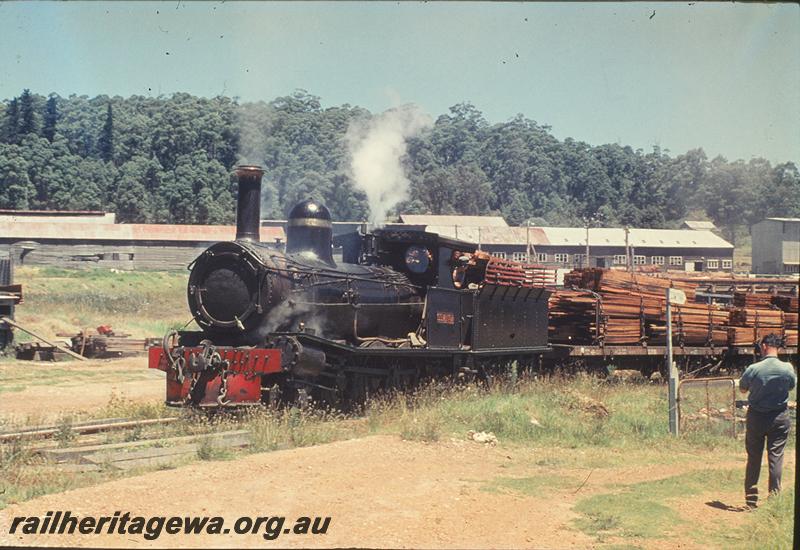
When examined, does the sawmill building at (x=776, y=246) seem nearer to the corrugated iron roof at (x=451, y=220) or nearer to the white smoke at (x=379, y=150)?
the white smoke at (x=379, y=150)

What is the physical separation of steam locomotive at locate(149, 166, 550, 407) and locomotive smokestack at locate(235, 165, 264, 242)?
0.8 inches

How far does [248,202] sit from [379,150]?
42.2ft

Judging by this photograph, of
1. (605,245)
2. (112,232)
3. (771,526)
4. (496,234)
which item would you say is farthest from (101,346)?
(605,245)

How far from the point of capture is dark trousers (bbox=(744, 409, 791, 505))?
8.27m

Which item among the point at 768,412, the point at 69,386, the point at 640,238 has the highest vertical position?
the point at 640,238

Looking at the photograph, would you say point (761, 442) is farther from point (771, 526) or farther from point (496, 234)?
point (496, 234)

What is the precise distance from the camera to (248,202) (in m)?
13.0

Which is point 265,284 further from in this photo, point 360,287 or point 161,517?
point 161,517

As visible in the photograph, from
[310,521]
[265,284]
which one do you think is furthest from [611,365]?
[310,521]

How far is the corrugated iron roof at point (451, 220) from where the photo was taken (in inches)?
2530

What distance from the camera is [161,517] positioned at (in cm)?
654

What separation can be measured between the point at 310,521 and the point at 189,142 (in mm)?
27824

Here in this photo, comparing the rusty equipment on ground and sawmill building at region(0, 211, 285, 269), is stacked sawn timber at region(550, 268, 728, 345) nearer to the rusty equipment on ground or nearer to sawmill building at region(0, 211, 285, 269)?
the rusty equipment on ground

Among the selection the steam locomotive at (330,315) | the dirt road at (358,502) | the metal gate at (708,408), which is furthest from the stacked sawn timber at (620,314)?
the dirt road at (358,502)
